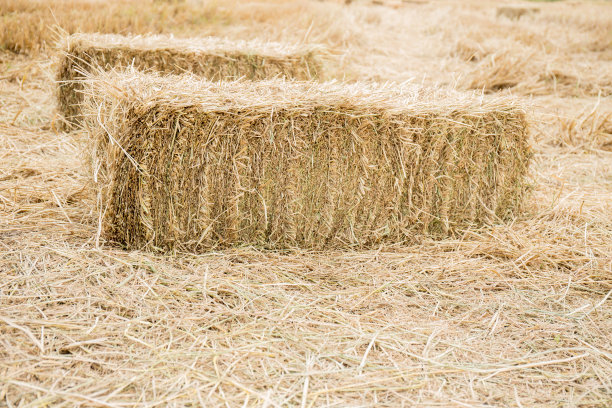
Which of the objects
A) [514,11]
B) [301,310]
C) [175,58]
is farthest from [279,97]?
[514,11]

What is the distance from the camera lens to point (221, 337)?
2.24 meters

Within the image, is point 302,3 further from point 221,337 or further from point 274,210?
point 221,337

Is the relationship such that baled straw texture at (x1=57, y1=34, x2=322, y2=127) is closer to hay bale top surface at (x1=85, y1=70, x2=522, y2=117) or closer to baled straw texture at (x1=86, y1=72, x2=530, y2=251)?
hay bale top surface at (x1=85, y1=70, x2=522, y2=117)

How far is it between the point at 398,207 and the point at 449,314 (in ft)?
2.71

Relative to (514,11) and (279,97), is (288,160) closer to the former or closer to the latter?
(279,97)

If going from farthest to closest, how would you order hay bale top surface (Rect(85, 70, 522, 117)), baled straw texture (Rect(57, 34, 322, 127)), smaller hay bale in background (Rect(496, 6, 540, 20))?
smaller hay bale in background (Rect(496, 6, 540, 20)) < baled straw texture (Rect(57, 34, 322, 127)) < hay bale top surface (Rect(85, 70, 522, 117))

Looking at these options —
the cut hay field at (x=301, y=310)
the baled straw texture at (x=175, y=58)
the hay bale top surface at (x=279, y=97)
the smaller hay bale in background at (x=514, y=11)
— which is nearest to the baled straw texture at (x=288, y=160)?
the hay bale top surface at (x=279, y=97)

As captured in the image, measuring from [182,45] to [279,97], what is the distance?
213 cm

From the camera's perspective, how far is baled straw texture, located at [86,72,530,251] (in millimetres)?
2770

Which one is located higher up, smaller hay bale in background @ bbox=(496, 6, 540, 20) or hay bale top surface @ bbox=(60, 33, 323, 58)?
smaller hay bale in background @ bbox=(496, 6, 540, 20)

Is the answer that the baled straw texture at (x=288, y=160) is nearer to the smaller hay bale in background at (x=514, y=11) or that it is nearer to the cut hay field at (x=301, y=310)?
the cut hay field at (x=301, y=310)

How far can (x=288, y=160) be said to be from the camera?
2.96 metres

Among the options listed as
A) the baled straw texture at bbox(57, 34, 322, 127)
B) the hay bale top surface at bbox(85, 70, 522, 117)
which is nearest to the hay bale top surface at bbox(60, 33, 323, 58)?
the baled straw texture at bbox(57, 34, 322, 127)

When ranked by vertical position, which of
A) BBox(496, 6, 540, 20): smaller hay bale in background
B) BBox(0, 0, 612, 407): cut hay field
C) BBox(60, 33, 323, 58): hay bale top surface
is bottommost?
BBox(0, 0, 612, 407): cut hay field
